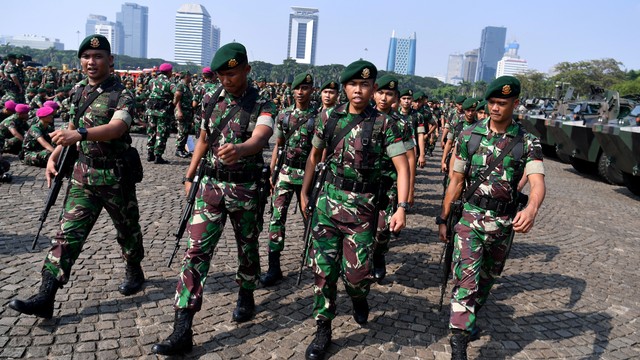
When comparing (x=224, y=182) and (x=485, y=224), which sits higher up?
(x=224, y=182)

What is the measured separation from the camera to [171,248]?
221 inches

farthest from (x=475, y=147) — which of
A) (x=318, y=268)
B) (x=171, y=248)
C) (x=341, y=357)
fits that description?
(x=171, y=248)

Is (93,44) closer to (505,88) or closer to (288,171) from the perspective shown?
(288,171)

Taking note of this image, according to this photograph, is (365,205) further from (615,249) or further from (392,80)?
(615,249)

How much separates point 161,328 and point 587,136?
12.7 m

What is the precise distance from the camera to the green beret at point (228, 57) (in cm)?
344

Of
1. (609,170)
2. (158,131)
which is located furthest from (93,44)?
(609,170)

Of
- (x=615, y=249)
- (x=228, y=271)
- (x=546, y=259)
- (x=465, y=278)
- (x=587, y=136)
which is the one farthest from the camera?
(x=587, y=136)

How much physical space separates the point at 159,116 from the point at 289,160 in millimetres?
6599

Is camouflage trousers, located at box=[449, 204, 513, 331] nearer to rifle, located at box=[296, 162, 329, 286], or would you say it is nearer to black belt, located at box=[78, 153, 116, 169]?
rifle, located at box=[296, 162, 329, 286]

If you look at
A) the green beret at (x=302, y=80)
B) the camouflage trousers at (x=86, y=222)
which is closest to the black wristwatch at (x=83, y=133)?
the camouflage trousers at (x=86, y=222)

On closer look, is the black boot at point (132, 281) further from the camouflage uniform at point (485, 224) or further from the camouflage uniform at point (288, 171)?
the camouflage uniform at point (485, 224)

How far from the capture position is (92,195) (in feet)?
12.9

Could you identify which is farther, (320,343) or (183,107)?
(183,107)
